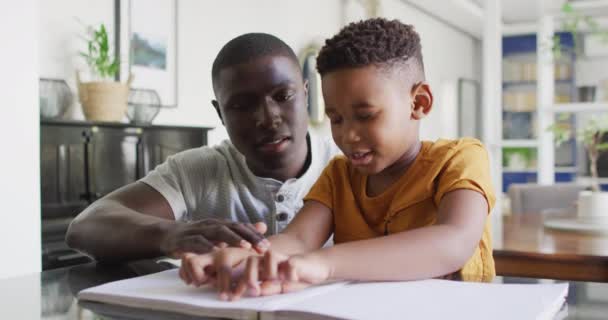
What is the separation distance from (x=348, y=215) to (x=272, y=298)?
1.50 feet

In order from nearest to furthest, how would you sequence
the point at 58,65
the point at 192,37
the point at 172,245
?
the point at 172,245, the point at 58,65, the point at 192,37

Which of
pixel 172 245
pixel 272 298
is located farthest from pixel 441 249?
pixel 172 245

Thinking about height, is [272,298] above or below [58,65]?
below

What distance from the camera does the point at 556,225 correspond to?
2.21m

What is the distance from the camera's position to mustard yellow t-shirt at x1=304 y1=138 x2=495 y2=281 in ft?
3.21

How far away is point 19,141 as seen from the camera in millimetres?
2402

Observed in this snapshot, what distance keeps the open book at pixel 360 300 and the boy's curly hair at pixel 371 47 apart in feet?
1.21

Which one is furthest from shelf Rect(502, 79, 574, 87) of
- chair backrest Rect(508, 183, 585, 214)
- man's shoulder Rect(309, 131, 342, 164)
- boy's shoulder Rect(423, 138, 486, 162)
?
boy's shoulder Rect(423, 138, 486, 162)

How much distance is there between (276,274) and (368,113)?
1.22ft

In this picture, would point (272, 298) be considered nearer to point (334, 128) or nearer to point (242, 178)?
point (334, 128)

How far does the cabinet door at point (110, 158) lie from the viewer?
10.7 ft

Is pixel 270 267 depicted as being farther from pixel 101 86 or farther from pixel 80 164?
pixel 101 86

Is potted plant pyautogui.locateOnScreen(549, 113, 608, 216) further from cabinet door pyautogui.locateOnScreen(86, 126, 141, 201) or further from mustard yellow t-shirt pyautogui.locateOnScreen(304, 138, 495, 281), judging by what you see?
cabinet door pyautogui.locateOnScreen(86, 126, 141, 201)

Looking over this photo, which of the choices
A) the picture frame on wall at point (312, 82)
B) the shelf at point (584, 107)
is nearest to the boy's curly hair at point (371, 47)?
the shelf at point (584, 107)
